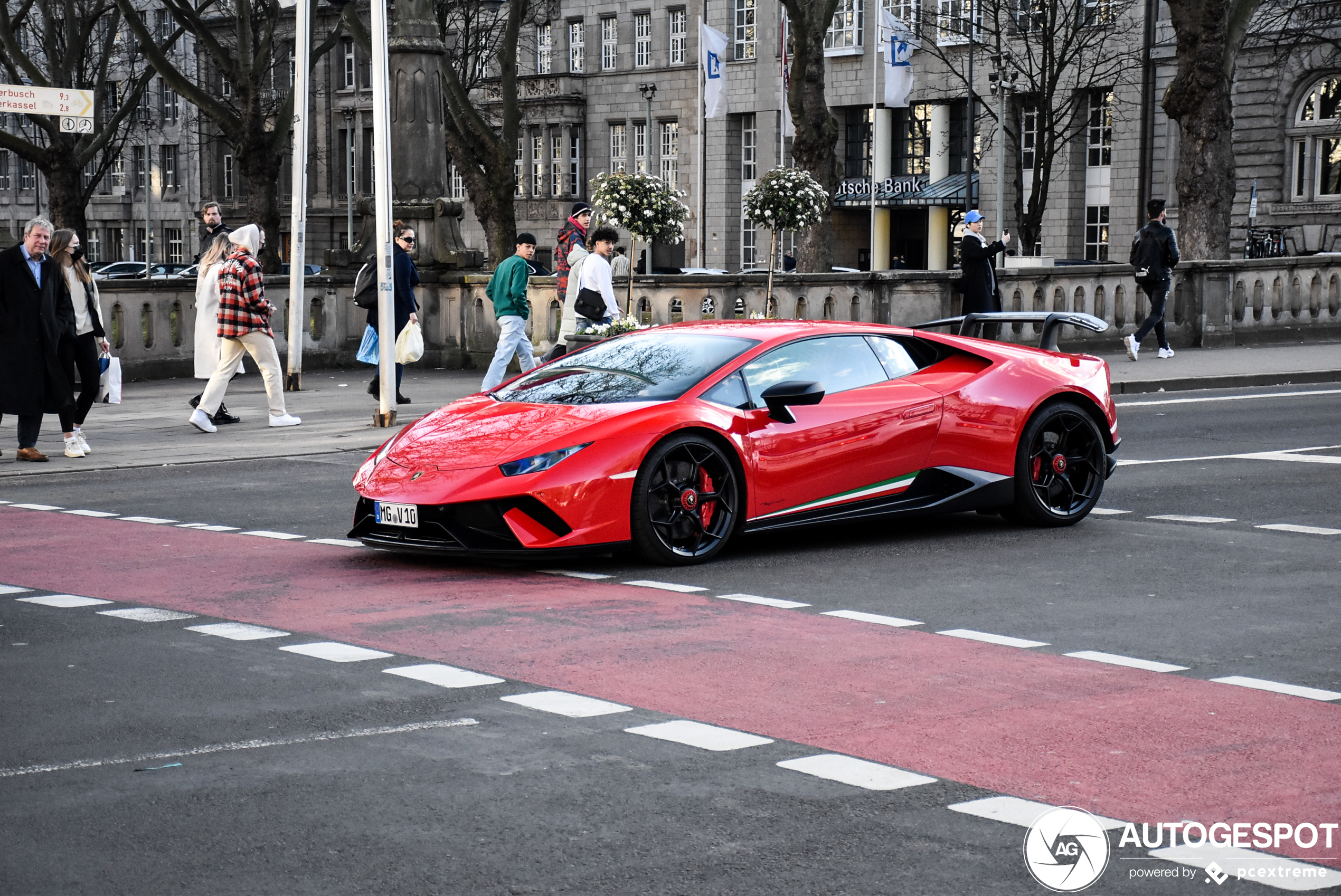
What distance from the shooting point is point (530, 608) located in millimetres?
8555

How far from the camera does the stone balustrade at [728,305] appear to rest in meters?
24.9

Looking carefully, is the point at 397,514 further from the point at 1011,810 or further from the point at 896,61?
the point at 896,61

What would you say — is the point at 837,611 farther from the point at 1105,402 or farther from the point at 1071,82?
the point at 1071,82

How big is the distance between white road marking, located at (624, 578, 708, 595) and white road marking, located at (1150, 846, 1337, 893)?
4329 millimetres

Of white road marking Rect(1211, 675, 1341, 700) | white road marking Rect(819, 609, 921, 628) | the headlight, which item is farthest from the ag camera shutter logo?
the headlight

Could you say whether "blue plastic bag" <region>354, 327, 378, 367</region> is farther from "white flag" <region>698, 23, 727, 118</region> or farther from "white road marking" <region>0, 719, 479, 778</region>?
"white flag" <region>698, 23, 727, 118</region>

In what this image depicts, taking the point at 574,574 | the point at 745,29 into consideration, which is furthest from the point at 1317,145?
the point at 574,574

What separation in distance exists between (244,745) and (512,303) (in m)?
13.9

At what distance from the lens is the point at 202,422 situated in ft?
57.3

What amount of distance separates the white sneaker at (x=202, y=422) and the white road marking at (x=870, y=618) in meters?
10.2

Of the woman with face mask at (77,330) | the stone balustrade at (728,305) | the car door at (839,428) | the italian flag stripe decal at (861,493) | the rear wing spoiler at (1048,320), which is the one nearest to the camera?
the car door at (839,428)

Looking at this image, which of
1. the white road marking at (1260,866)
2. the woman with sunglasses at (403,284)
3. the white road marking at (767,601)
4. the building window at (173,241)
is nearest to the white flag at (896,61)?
the woman with sunglasses at (403,284)

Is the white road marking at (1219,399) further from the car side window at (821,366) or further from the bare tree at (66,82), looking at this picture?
the bare tree at (66,82)

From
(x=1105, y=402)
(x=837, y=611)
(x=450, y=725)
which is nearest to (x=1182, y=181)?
(x=1105, y=402)
